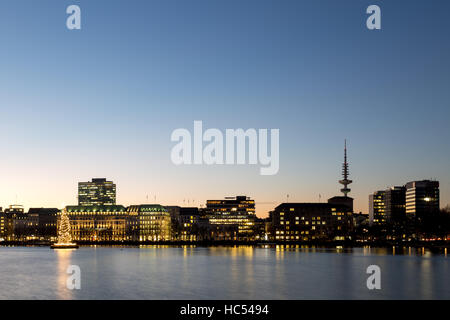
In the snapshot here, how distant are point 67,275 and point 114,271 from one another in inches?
358

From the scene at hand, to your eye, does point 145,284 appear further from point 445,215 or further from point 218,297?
point 445,215

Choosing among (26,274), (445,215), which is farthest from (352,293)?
(445,215)

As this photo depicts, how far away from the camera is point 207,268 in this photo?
309ft

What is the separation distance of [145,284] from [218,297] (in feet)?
49.1

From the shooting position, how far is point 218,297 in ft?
188

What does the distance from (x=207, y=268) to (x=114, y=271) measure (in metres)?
14.4
